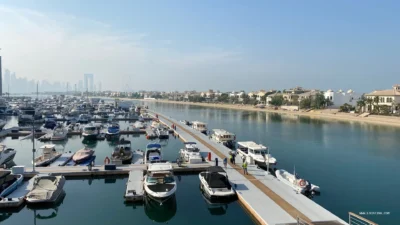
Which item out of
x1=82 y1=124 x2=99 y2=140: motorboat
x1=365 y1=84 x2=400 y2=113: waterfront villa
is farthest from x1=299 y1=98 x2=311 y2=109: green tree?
x1=82 y1=124 x2=99 y2=140: motorboat

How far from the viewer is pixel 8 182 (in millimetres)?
18969

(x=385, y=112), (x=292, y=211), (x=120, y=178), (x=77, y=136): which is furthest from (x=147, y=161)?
(x=385, y=112)

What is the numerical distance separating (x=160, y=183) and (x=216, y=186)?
120 inches

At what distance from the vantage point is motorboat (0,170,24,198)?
1770cm

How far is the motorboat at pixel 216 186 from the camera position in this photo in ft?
55.9

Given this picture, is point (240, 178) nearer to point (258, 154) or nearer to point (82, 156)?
point (258, 154)

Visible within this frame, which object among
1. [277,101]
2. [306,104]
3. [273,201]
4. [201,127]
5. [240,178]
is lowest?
[273,201]

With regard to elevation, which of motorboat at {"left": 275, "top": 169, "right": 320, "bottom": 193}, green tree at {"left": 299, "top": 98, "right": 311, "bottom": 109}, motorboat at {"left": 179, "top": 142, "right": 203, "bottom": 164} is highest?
green tree at {"left": 299, "top": 98, "right": 311, "bottom": 109}

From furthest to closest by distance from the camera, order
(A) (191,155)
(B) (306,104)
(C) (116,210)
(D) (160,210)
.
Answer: (B) (306,104), (A) (191,155), (D) (160,210), (C) (116,210)

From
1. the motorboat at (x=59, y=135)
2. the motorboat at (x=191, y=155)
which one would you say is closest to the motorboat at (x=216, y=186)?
the motorboat at (x=191, y=155)

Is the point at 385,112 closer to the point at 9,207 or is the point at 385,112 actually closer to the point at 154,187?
the point at 154,187

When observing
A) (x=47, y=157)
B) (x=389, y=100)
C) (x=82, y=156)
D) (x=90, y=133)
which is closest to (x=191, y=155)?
(x=82, y=156)

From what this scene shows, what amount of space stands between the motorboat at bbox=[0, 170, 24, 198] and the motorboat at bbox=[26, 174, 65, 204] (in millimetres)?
1494

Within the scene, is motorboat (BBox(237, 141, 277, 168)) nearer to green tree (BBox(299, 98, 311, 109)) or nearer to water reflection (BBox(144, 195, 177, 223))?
water reflection (BBox(144, 195, 177, 223))
